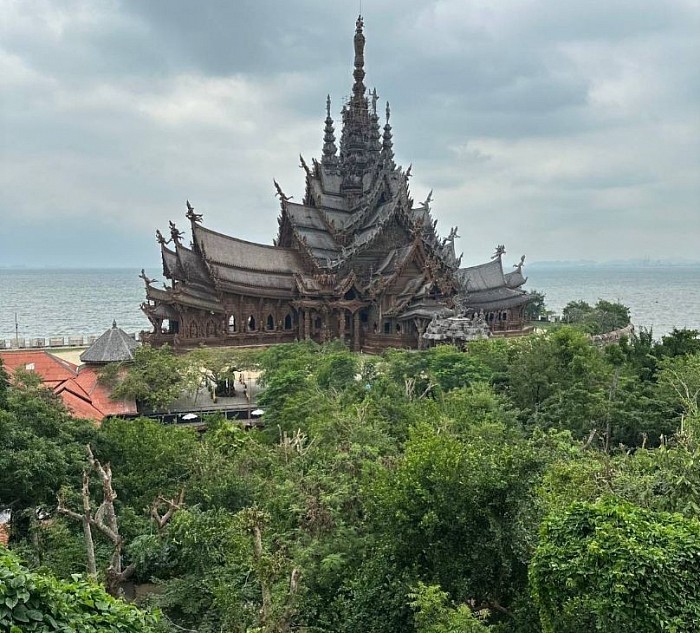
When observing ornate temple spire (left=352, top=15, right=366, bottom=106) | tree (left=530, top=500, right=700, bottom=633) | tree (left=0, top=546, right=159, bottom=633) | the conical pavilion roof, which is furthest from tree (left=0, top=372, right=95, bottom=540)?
ornate temple spire (left=352, top=15, right=366, bottom=106)

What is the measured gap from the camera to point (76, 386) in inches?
928

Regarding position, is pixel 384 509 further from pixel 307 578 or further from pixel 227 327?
pixel 227 327

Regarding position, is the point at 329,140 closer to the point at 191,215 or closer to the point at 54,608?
the point at 191,215

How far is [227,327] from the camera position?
35.7 meters

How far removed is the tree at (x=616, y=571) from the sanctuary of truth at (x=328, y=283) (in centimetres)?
2457

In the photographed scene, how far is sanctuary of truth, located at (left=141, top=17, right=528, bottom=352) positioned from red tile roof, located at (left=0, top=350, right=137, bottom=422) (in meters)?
8.08

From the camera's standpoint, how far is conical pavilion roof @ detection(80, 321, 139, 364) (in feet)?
86.6

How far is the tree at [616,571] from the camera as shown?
6797 millimetres

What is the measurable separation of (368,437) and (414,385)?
8.43 metres

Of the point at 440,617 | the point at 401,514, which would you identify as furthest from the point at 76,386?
the point at 440,617

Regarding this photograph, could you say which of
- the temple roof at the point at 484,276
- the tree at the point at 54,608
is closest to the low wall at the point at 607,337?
the temple roof at the point at 484,276

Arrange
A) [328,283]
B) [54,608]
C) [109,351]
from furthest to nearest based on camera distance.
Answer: [328,283] < [109,351] < [54,608]

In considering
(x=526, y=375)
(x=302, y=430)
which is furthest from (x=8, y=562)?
(x=526, y=375)

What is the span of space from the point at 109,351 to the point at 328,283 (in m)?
15.2
